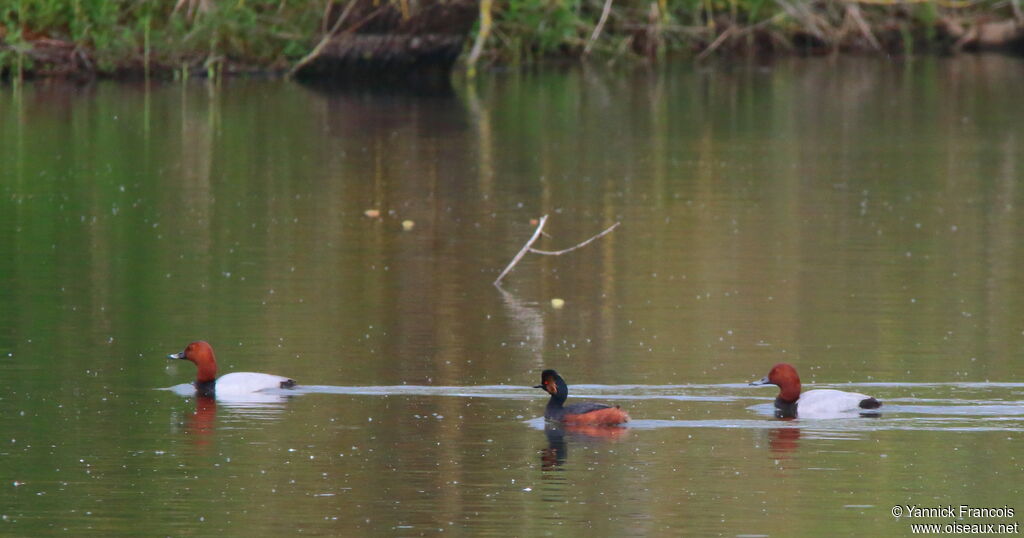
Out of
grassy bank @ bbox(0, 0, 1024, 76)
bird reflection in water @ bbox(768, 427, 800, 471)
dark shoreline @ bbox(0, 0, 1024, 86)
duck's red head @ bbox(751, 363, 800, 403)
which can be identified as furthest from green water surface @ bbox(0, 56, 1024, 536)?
dark shoreline @ bbox(0, 0, 1024, 86)

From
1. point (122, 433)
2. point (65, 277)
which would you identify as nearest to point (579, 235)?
point (65, 277)

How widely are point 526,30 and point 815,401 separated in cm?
3624

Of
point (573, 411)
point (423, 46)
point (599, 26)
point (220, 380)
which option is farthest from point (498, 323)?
point (423, 46)

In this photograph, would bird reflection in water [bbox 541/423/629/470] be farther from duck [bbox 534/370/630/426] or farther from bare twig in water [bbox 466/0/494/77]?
bare twig in water [bbox 466/0/494/77]

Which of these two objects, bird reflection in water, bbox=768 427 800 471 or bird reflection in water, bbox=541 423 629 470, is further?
bird reflection in water, bbox=541 423 629 470

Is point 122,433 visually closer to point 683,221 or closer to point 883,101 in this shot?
point 683,221

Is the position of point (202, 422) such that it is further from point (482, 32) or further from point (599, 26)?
point (482, 32)

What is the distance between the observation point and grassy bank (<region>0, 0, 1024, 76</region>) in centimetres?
4256

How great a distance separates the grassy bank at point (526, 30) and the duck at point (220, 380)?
29.0 meters

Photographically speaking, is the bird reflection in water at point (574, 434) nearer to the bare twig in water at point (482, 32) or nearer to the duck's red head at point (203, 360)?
the duck's red head at point (203, 360)

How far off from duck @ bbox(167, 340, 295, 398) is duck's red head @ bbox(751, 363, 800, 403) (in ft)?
10.1

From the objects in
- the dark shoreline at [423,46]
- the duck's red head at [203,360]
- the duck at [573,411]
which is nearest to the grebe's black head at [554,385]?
the duck at [573,411]

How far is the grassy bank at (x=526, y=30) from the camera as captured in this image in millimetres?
42562

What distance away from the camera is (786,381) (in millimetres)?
12141
